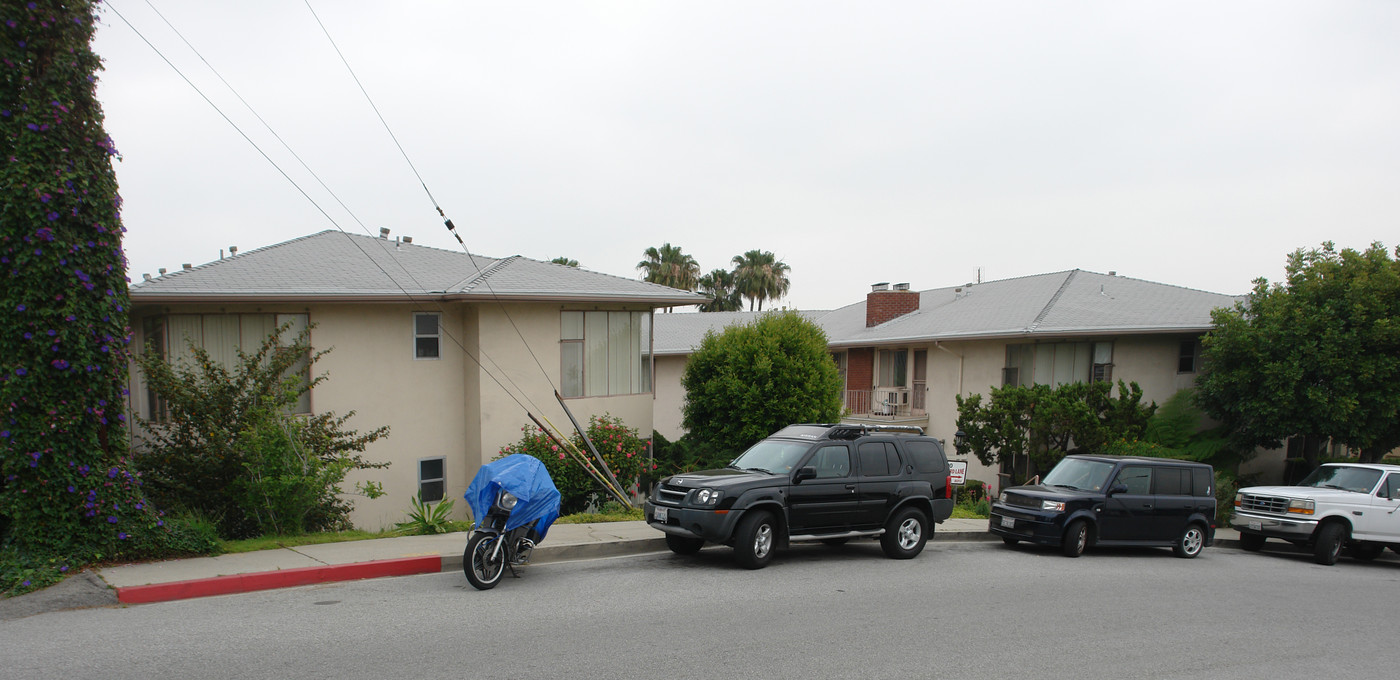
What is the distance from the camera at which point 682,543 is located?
10352 mm

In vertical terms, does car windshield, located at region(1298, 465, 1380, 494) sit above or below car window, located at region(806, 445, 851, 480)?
below

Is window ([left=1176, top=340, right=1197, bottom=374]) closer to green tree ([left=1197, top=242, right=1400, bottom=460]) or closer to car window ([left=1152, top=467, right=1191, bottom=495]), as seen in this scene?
green tree ([left=1197, top=242, right=1400, bottom=460])

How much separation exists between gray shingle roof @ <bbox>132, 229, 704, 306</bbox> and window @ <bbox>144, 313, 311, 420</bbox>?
2.05 feet

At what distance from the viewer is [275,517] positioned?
404 inches

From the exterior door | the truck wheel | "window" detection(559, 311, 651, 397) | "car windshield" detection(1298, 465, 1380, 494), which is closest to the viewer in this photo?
the exterior door

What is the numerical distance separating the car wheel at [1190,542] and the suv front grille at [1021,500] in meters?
2.91

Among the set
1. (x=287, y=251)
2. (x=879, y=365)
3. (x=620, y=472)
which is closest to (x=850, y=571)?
(x=620, y=472)

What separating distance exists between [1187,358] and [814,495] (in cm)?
1486

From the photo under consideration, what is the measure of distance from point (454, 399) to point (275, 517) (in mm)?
5396

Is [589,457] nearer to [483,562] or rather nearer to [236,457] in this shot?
[236,457]

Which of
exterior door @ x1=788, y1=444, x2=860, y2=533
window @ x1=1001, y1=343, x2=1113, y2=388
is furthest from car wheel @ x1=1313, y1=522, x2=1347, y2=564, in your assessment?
exterior door @ x1=788, y1=444, x2=860, y2=533

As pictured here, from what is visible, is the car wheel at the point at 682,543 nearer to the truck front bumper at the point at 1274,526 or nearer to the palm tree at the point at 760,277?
the truck front bumper at the point at 1274,526

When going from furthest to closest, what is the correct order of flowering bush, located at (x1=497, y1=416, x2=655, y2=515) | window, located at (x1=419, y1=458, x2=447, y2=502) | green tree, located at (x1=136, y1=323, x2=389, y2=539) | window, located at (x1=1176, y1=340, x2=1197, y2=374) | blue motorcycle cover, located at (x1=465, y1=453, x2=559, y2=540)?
window, located at (x1=1176, y1=340, x2=1197, y2=374), window, located at (x1=419, y1=458, x2=447, y2=502), flowering bush, located at (x1=497, y1=416, x2=655, y2=515), green tree, located at (x1=136, y1=323, x2=389, y2=539), blue motorcycle cover, located at (x1=465, y1=453, x2=559, y2=540)

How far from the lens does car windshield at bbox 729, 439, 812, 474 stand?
34.8ft
